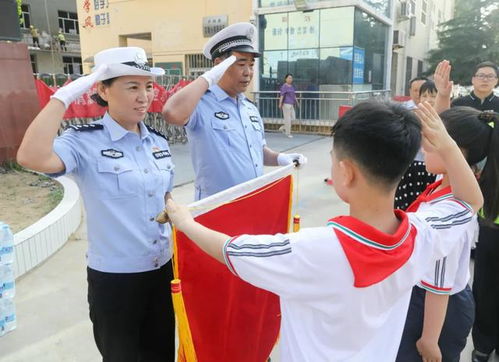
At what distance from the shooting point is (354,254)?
947 mm

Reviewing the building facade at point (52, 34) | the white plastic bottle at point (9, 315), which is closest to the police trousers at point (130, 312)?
the white plastic bottle at point (9, 315)

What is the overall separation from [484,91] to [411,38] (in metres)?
18.9

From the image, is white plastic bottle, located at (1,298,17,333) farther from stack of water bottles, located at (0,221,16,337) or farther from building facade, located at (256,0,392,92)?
building facade, located at (256,0,392,92)

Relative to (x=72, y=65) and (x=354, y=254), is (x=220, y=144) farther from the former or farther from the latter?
(x=72, y=65)

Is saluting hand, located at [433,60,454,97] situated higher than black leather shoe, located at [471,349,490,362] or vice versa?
saluting hand, located at [433,60,454,97]

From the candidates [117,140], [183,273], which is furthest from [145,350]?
[117,140]

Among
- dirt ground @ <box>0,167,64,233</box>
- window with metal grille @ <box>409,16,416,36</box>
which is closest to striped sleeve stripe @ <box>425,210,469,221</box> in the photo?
dirt ground @ <box>0,167,64,233</box>

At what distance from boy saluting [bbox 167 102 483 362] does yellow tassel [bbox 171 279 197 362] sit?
26 cm

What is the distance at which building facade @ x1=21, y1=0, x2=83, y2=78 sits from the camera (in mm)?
23297

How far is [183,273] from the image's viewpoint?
1492mm

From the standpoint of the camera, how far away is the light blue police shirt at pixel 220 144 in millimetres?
2189

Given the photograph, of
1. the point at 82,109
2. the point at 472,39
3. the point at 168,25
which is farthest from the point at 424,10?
the point at 82,109

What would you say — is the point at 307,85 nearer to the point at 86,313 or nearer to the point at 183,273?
the point at 86,313

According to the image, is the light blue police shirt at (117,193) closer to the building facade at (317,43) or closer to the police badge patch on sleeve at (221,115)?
the police badge patch on sleeve at (221,115)
